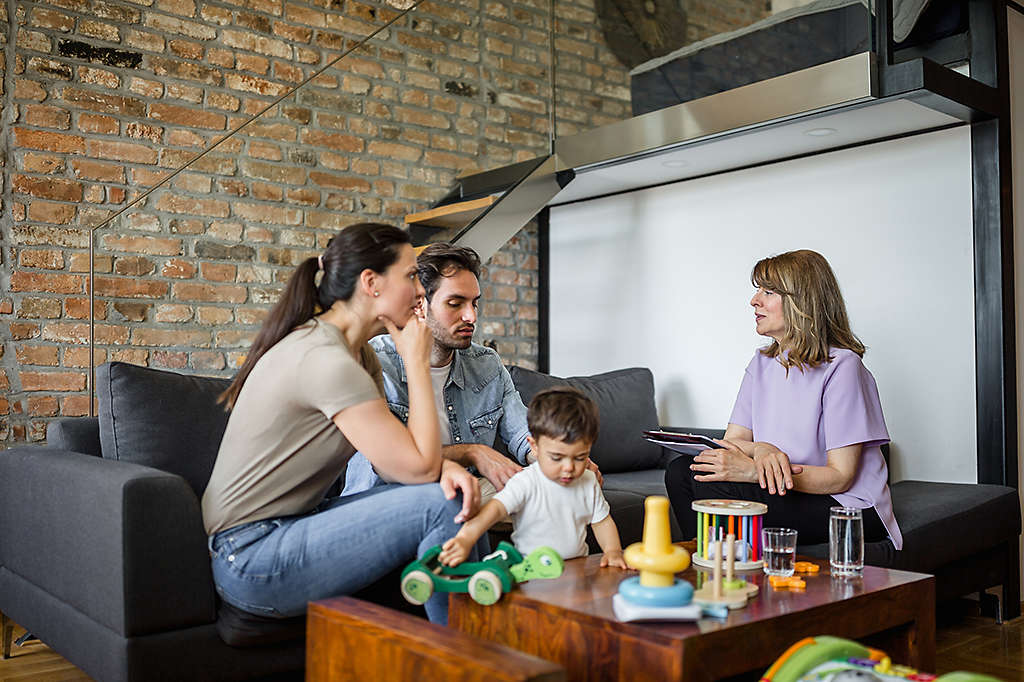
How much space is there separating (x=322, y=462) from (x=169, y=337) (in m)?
1.23

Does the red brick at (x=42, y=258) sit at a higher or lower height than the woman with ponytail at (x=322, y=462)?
higher

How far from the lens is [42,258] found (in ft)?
10.8

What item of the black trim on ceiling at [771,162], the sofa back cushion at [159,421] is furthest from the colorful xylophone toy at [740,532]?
the black trim on ceiling at [771,162]

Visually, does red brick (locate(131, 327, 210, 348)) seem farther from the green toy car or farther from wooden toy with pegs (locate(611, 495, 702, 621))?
wooden toy with pegs (locate(611, 495, 702, 621))

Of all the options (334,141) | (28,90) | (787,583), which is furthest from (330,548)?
(28,90)

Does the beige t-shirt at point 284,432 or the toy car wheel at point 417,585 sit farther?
the beige t-shirt at point 284,432

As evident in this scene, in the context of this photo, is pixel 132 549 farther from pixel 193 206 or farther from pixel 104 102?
pixel 104 102

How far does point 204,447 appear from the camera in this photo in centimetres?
249

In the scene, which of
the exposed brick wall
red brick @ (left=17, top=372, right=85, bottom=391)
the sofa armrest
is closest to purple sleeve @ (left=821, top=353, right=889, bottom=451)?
the sofa armrest

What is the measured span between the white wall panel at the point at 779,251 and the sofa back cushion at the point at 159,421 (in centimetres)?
235

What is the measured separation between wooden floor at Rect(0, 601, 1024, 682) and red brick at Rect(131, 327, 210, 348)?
944 millimetres

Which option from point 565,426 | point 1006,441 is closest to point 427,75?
point 565,426

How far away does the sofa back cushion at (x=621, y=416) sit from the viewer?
3740 mm

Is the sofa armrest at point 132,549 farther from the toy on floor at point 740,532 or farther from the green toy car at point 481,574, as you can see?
the toy on floor at point 740,532
